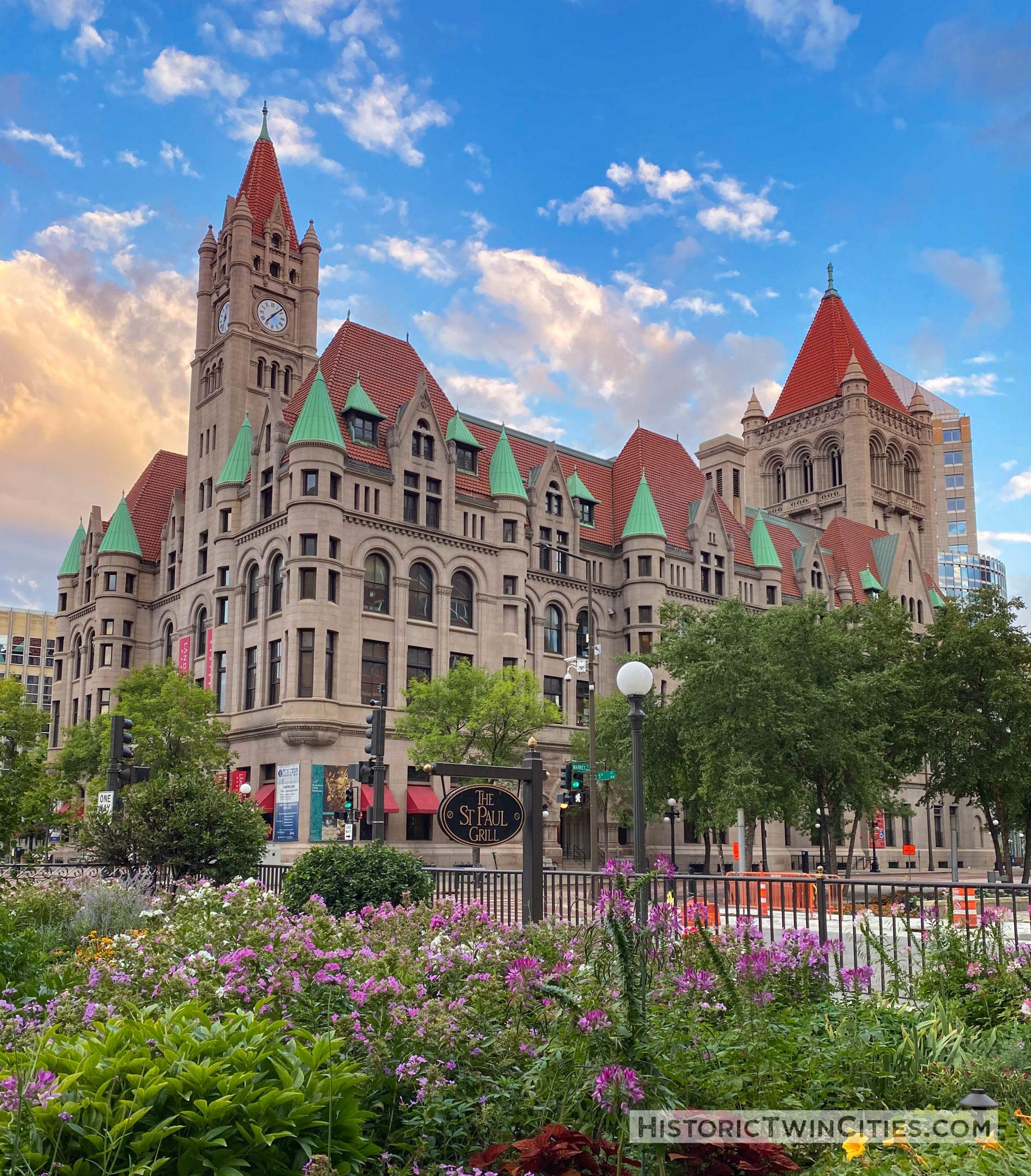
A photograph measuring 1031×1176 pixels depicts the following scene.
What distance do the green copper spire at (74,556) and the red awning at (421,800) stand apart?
35.2 m

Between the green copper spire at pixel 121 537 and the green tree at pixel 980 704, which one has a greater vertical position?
the green copper spire at pixel 121 537

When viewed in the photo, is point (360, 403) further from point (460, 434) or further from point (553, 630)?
point (553, 630)

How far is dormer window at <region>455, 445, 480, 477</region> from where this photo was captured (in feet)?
191

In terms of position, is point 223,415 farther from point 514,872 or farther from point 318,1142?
point 318,1142

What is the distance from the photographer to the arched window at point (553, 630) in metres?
61.6

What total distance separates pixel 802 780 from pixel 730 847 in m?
25.7

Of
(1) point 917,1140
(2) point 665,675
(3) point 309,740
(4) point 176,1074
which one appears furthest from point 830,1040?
(2) point 665,675

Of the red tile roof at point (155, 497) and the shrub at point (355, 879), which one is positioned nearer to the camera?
the shrub at point (355, 879)

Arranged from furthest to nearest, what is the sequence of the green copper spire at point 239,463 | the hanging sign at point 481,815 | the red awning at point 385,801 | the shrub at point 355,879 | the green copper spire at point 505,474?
the green copper spire at point 505,474 < the green copper spire at point 239,463 < the red awning at point 385,801 < the shrub at point 355,879 < the hanging sign at point 481,815

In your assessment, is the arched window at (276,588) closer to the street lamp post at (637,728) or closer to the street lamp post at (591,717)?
the street lamp post at (591,717)

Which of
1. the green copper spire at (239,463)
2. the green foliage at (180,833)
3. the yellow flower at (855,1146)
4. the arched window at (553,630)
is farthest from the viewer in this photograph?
the arched window at (553,630)

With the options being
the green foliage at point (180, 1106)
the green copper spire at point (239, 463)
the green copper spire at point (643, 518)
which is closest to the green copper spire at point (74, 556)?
the green copper spire at point (239, 463)

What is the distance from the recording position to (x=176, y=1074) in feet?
17.0

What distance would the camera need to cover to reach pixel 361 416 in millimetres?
54250
